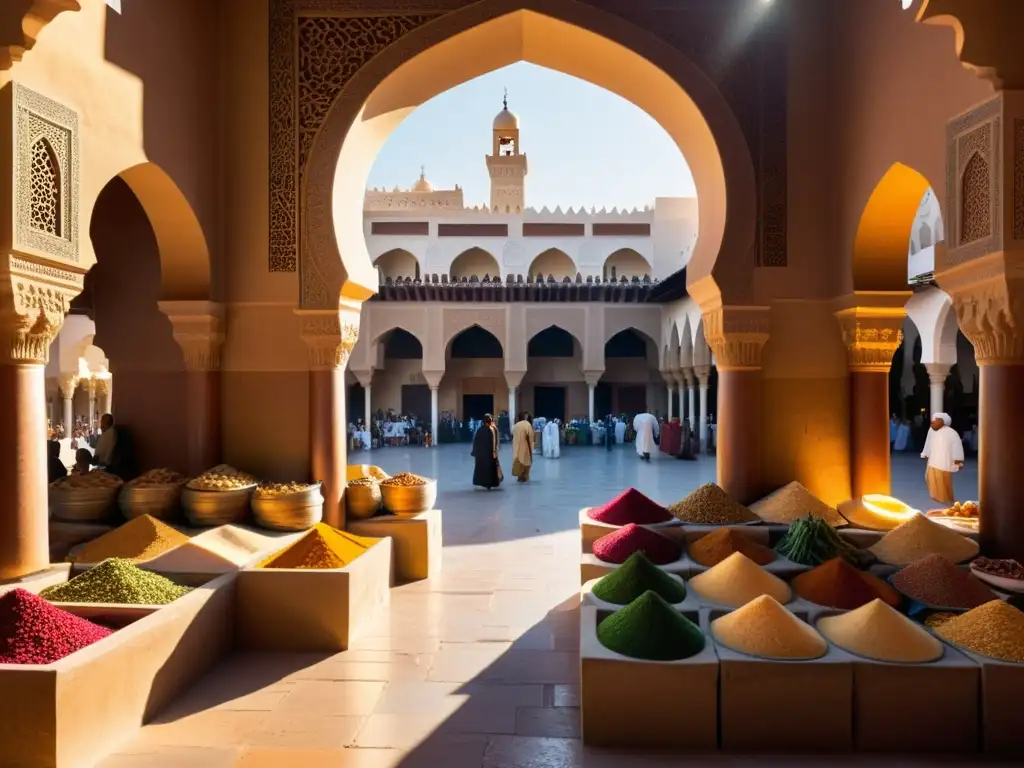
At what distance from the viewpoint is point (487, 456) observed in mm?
11938

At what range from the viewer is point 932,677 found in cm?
343

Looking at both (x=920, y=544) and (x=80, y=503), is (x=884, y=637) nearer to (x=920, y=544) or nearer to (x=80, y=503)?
(x=920, y=544)

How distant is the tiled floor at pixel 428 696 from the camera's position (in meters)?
3.43

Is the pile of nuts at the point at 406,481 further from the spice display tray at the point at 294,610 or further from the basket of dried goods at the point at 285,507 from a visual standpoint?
the spice display tray at the point at 294,610

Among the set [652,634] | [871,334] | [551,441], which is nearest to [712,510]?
[871,334]

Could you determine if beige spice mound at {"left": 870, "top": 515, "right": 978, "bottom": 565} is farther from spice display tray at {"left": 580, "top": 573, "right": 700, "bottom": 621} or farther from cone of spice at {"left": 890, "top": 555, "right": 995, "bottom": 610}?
spice display tray at {"left": 580, "top": 573, "right": 700, "bottom": 621}

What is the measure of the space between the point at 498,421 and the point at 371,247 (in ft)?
25.3

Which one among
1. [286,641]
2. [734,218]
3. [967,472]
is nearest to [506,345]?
[967,472]

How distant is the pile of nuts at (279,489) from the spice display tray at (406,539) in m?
0.64

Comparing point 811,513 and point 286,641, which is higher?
point 811,513

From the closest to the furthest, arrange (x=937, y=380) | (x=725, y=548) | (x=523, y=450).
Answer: (x=725, y=548) < (x=523, y=450) < (x=937, y=380)

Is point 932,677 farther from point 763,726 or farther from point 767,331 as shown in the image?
point 767,331

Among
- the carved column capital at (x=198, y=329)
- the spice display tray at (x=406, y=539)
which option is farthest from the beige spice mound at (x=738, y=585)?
the carved column capital at (x=198, y=329)

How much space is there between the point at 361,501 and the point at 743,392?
135 inches
